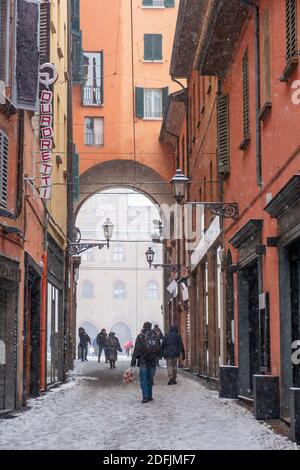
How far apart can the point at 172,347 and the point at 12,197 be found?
9640 mm

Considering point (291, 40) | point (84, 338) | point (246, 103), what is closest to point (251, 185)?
point (246, 103)

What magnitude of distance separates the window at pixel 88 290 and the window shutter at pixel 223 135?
60145 millimetres

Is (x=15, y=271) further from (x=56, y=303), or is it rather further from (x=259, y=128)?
(x=56, y=303)

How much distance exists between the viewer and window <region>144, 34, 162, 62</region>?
39312mm

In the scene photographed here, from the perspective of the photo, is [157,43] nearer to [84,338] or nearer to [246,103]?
[84,338]

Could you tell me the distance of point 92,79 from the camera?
38.6 metres

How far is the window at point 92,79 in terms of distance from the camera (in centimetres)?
3841

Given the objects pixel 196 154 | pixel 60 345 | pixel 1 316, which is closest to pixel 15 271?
pixel 1 316

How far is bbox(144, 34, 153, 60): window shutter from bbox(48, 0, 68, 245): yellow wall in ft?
38.4

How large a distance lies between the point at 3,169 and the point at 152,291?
218ft

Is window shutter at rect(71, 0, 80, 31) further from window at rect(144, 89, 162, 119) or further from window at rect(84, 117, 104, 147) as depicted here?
window at rect(144, 89, 162, 119)

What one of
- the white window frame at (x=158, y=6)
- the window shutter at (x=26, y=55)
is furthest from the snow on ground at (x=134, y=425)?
the white window frame at (x=158, y=6)

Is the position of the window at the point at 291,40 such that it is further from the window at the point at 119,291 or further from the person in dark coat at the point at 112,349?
the window at the point at 119,291

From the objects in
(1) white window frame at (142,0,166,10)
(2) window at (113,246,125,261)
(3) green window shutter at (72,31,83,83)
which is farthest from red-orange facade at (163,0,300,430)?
(2) window at (113,246,125,261)
